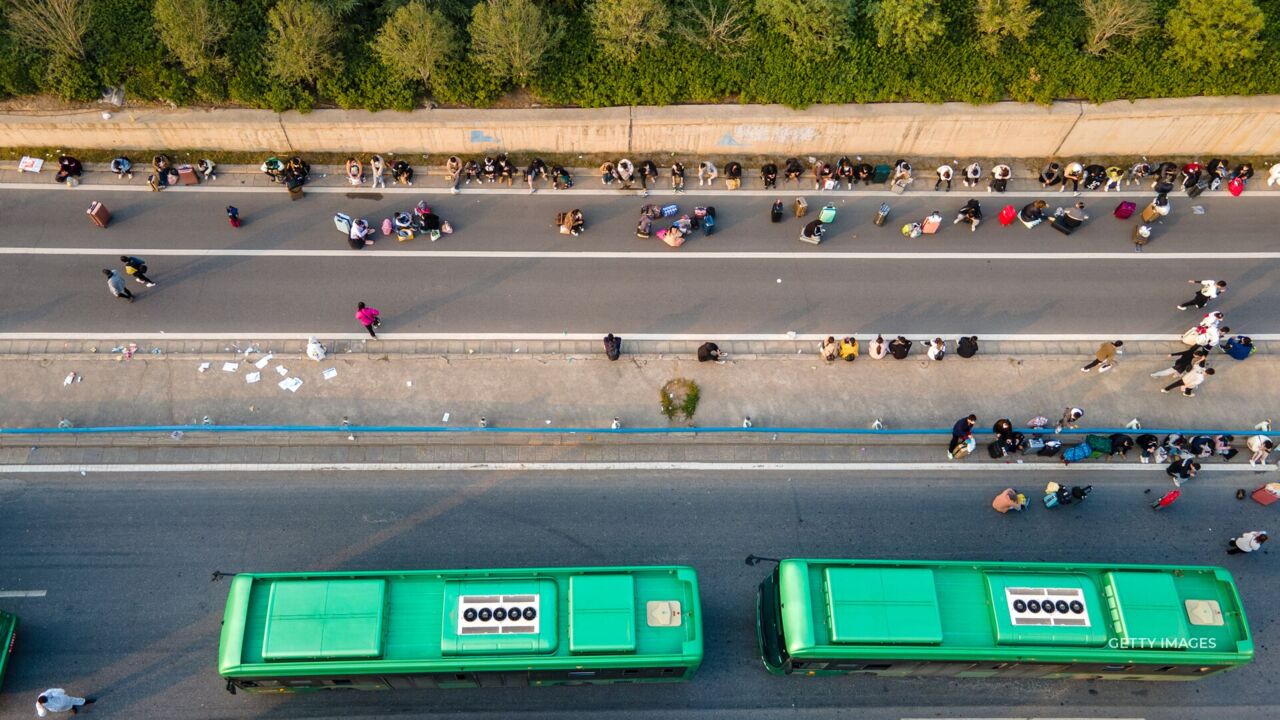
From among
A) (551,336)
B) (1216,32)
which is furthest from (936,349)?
(1216,32)

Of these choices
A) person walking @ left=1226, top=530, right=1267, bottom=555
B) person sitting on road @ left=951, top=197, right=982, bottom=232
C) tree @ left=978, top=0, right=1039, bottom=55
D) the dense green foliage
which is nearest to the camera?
person walking @ left=1226, top=530, right=1267, bottom=555

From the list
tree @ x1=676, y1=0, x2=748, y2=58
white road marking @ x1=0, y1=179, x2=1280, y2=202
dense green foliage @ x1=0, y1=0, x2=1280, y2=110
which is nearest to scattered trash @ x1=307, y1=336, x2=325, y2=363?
white road marking @ x1=0, y1=179, x2=1280, y2=202

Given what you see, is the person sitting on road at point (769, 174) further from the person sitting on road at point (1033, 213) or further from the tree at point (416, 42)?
the tree at point (416, 42)

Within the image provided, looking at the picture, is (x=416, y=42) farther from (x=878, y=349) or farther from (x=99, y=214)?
(x=878, y=349)

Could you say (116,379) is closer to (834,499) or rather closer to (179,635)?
(179,635)

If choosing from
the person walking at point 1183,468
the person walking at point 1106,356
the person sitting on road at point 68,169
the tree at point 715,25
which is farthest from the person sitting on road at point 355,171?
the person walking at point 1183,468

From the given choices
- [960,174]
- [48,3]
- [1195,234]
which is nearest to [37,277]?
[48,3]

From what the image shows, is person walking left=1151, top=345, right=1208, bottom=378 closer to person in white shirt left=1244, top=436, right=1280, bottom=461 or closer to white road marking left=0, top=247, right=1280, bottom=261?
person in white shirt left=1244, top=436, right=1280, bottom=461
